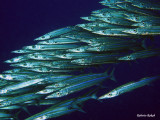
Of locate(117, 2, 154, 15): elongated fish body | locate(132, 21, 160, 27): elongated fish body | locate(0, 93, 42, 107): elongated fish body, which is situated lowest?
locate(0, 93, 42, 107): elongated fish body

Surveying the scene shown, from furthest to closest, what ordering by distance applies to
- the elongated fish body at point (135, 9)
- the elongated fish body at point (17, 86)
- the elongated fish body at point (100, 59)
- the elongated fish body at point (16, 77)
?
the elongated fish body at point (16, 77), the elongated fish body at point (135, 9), the elongated fish body at point (17, 86), the elongated fish body at point (100, 59)

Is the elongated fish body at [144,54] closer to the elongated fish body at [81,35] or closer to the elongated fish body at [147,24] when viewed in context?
the elongated fish body at [147,24]

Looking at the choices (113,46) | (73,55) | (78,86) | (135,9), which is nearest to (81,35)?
(73,55)

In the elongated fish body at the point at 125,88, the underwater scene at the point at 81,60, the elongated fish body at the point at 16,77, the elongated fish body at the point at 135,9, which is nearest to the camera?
the elongated fish body at the point at 125,88

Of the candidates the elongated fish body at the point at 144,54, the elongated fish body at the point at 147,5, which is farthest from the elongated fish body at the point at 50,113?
the elongated fish body at the point at 147,5

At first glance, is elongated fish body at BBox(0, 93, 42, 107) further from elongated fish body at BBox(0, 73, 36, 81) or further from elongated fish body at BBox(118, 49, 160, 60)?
elongated fish body at BBox(118, 49, 160, 60)

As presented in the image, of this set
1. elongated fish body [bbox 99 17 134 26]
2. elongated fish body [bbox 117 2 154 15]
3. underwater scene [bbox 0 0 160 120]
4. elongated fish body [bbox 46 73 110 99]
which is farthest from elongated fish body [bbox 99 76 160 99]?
elongated fish body [bbox 117 2 154 15]

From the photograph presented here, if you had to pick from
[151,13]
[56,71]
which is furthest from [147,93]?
[56,71]

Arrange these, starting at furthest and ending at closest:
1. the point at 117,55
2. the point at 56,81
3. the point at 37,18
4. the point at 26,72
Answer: the point at 37,18 < the point at 26,72 < the point at 56,81 < the point at 117,55

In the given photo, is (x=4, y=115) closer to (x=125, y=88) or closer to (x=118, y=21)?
(x=125, y=88)

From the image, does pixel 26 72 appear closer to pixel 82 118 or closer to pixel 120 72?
pixel 82 118

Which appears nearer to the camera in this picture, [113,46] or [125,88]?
[125,88]
